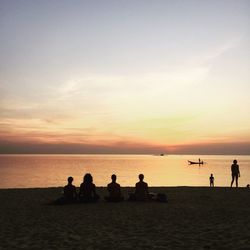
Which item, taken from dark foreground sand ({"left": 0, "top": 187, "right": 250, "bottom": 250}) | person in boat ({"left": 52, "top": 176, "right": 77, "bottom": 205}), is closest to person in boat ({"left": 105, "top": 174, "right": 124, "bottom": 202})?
dark foreground sand ({"left": 0, "top": 187, "right": 250, "bottom": 250})

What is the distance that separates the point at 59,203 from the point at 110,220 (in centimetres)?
538

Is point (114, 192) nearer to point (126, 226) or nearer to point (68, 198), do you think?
point (68, 198)

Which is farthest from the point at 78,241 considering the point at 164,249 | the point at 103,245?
the point at 164,249

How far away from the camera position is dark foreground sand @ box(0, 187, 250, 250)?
29.9ft

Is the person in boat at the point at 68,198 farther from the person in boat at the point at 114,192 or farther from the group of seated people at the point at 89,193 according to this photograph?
the person in boat at the point at 114,192

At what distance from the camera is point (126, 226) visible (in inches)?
458

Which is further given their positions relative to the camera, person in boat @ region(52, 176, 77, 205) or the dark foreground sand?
person in boat @ region(52, 176, 77, 205)

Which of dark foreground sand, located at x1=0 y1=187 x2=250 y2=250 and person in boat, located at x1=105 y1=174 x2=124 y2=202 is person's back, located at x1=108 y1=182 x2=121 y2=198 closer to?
person in boat, located at x1=105 y1=174 x2=124 y2=202

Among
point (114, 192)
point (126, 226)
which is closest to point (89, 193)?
point (114, 192)

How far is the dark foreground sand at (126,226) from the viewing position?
9102mm

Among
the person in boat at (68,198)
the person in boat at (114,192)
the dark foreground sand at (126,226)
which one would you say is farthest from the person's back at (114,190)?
the person in boat at (68,198)

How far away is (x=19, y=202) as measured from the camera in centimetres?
1862

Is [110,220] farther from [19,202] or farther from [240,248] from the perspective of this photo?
[19,202]

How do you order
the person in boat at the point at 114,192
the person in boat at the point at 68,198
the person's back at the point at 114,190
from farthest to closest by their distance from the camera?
1. the person's back at the point at 114,190
2. the person in boat at the point at 114,192
3. the person in boat at the point at 68,198
